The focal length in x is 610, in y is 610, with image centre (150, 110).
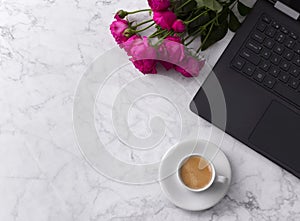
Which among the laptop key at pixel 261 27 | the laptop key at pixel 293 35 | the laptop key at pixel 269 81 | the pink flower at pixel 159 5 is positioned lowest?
the laptop key at pixel 269 81

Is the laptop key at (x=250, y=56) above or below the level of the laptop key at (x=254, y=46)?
below

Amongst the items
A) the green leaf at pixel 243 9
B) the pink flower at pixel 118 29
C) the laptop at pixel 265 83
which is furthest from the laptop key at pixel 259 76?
the pink flower at pixel 118 29

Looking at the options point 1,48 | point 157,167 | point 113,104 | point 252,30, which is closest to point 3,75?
point 1,48

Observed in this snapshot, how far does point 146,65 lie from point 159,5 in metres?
0.11

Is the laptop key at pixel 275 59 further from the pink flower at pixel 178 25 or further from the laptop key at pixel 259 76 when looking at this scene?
the pink flower at pixel 178 25

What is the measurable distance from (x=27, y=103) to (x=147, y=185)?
0.88 feet

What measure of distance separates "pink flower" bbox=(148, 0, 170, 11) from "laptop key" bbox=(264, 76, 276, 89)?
0.21 m

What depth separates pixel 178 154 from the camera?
3.44 ft

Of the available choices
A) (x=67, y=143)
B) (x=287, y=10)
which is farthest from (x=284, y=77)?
(x=67, y=143)

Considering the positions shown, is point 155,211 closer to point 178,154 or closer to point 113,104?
point 178,154

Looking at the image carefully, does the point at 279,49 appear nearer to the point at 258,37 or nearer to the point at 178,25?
the point at 258,37

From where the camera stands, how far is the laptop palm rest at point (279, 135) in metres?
1.03

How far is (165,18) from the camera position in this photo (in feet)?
3.46

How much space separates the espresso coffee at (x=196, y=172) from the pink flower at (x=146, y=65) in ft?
0.58
